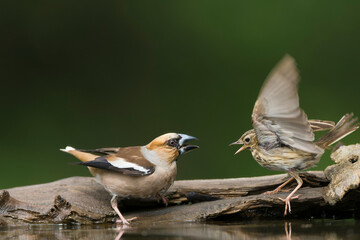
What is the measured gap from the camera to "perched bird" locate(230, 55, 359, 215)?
8.89 ft

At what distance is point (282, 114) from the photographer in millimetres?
2883

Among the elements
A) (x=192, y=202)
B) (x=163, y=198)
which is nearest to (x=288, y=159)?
(x=192, y=202)

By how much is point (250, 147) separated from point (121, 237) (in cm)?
123

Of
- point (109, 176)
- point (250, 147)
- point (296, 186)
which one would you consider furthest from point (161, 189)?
point (296, 186)

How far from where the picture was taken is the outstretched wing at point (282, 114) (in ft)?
8.78

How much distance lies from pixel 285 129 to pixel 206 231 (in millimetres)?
825

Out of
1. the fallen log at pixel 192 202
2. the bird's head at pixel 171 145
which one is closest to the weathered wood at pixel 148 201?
the fallen log at pixel 192 202

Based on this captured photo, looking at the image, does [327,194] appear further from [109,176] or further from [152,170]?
[109,176]

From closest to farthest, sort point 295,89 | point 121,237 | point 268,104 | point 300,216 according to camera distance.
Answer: point 121,237
point 295,89
point 268,104
point 300,216

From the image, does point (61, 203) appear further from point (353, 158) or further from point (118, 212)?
point (353, 158)

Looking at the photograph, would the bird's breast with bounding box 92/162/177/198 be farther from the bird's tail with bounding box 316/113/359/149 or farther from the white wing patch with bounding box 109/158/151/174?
the bird's tail with bounding box 316/113/359/149

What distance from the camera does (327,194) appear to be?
2916 millimetres

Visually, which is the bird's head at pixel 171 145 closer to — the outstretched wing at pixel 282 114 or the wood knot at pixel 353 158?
the outstretched wing at pixel 282 114

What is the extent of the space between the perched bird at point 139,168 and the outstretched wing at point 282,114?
0.61 metres
